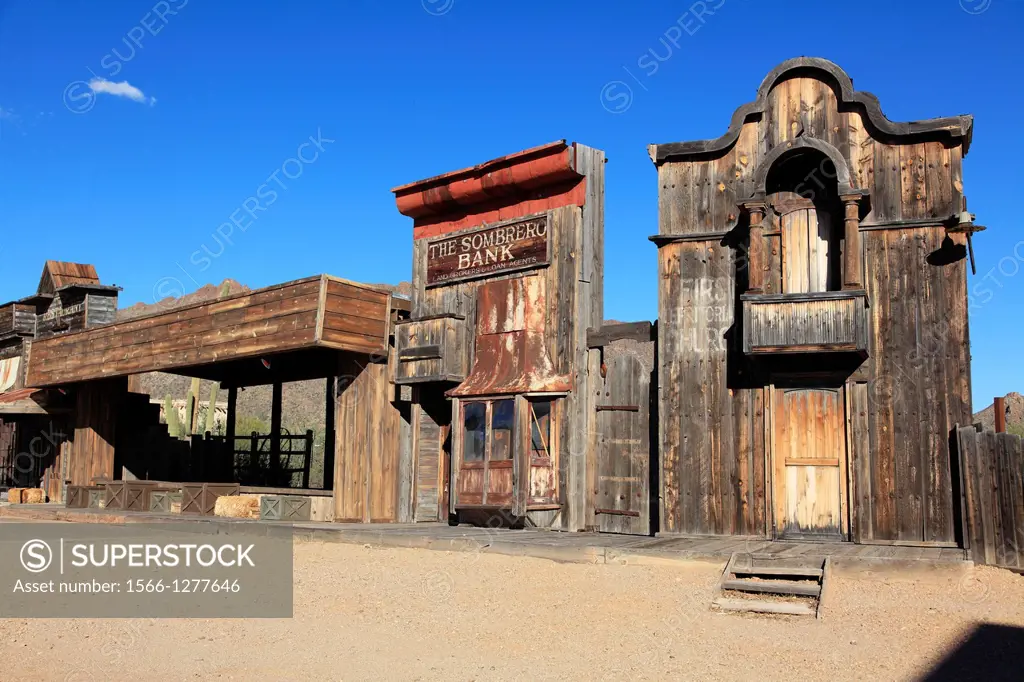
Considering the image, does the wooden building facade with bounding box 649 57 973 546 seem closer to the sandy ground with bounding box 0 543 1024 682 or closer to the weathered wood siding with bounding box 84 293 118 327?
the sandy ground with bounding box 0 543 1024 682

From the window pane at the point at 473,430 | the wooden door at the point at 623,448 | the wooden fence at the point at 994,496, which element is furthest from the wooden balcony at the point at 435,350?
the wooden fence at the point at 994,496

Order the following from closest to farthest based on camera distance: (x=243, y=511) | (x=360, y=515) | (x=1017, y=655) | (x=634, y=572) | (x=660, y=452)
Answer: (x=1017, y=655) < (x=634, y=572) < (x=660, y=452) < (x=360, y=515) < (x=243, y=511)

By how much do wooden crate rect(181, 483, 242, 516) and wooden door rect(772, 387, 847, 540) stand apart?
1284 centimetres

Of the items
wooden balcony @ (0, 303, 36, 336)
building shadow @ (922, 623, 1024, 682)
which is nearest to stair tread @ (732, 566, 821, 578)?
building shadow @ (922, 623, 1024, 682)

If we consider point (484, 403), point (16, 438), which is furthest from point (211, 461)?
point (484, 403)

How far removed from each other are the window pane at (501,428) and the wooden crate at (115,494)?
11233 mm

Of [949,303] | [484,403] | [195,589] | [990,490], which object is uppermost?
[949,303]

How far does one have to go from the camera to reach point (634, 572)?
1158 cm

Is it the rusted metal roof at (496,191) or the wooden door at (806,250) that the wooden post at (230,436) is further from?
the wooden door at (806,250)

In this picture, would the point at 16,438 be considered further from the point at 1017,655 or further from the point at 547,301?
the point at 1017,655

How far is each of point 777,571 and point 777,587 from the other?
0.51 metres

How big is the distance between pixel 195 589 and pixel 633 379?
7880mm

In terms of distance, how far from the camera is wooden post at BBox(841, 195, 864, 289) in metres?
13.2

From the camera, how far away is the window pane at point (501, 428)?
54.0ft
